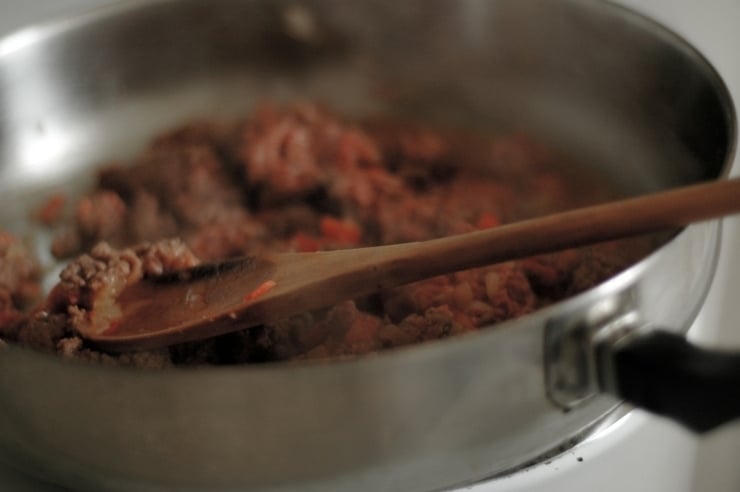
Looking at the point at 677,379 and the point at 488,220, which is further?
the point at 488,220

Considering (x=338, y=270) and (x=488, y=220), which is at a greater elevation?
(x=338, y=270)

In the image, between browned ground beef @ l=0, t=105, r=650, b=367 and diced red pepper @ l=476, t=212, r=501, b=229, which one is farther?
diced red pepper @ l=476, t=212, r=501, b=229

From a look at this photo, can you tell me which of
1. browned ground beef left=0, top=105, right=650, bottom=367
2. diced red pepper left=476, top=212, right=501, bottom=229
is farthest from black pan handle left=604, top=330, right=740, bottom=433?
diced red pepper left=476, top=212, right=501, bottom=229

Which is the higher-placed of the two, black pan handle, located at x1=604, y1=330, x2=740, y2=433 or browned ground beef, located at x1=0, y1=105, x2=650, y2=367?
black pan handle, located at x1=604, y1=330, x2=740, y2=433

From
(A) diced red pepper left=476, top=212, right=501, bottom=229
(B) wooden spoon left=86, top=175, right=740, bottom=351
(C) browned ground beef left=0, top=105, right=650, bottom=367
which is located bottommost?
(A) diced red pepper left=476, top=212, right=501, bottom=229

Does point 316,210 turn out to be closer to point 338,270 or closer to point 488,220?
point 488,220

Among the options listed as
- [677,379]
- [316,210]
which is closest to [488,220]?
[316,210]

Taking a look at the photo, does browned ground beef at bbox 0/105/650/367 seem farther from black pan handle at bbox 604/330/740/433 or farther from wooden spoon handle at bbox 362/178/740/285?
black pan handle at bbox 604/330/740/433
